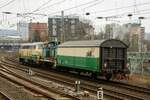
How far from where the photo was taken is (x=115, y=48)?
89.4 ft

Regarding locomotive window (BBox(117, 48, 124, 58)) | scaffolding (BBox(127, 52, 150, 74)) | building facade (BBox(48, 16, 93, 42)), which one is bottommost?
scaffolding (BBox(127, 52, 150, 74))

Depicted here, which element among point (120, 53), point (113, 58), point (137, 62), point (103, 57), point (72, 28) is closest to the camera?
point (103, 57)

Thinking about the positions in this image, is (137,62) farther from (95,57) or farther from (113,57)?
(95,57)

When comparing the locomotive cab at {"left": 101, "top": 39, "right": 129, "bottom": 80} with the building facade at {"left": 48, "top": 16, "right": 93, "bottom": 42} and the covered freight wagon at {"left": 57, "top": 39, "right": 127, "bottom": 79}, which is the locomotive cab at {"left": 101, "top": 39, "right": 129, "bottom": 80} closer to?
the covered freight wagon at {"left": 57, "top": 39, "right": 127, "bottom": 79}

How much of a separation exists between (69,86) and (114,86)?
305 centimetres

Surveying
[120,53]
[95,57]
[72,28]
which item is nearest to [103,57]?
[95,57]

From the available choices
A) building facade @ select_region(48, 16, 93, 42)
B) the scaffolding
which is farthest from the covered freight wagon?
building facade @ select_region(48, 16, 93, 42)

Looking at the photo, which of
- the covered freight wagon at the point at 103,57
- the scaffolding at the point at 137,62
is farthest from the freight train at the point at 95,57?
the scaffolding at the point at 137,62

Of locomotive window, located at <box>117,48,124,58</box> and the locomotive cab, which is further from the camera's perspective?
locomotive window, located at <box>117,48,124,58</box>

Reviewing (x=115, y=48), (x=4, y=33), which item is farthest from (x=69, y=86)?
(x=4, y=33)

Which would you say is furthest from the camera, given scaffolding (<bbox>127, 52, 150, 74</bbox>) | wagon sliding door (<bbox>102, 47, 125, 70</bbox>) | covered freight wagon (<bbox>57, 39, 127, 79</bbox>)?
scaffolding (<bbox>127, 52, 150, 74</bbox>)

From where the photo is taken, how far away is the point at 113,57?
2700 centimetres

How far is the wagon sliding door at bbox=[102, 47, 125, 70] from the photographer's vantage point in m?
26.7

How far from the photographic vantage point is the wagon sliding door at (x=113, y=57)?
1050 inches
